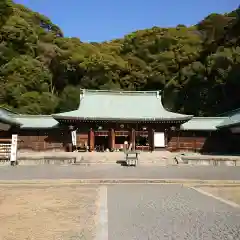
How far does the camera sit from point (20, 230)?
5.38 meters

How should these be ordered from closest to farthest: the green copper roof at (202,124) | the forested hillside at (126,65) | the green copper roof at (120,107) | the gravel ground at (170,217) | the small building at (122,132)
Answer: the gravel ground at (170,217) → the green copper roof at (120,107) → the small building at (122,132) → the green copper roof at (202,124) → the forested hillside at (126,65)

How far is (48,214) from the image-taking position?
21.6ft

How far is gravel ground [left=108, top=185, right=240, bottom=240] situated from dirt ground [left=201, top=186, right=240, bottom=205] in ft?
1.84

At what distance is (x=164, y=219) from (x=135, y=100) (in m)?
29.2

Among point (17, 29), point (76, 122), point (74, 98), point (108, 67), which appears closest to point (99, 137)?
point (76, 122)

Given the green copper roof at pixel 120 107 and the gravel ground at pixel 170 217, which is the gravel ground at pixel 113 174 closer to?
the gravel ground at pixel 170 217

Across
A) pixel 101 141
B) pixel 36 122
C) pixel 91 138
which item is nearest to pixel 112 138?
pixel 91 138

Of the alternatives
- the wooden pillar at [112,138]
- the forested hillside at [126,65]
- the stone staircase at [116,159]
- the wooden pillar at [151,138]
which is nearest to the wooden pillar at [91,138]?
the wooden pillar at [112,138]

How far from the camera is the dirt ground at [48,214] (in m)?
5.20

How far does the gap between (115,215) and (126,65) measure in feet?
161

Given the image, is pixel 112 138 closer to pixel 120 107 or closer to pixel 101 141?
pixel 101 141

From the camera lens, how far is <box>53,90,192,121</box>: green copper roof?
1184 inches

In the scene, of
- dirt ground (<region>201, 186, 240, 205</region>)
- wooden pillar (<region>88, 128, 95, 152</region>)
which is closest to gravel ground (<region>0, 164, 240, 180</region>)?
dirt ground (<region>201, 186, 240, 205</region>)

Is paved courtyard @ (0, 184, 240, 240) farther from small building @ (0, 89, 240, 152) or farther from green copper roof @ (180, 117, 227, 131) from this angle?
green copper roof @ (180, 117, 227, 131)
